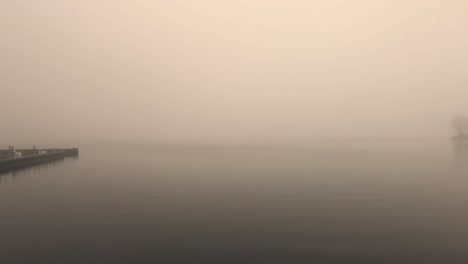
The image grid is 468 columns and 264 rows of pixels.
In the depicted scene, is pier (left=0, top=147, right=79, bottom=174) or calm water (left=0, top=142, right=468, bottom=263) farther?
pier (left=0, top=147, right=79, bottom=174)

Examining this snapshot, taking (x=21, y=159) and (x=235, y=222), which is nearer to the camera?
(x=235, y=222)

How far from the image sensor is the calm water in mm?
Result: 22281

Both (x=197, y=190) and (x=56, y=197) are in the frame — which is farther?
(x=197, y=190)

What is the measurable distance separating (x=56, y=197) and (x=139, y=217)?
1652 cm

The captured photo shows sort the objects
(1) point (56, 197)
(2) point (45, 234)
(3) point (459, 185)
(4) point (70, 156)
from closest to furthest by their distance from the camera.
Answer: (2) point (45, 234) → (1) point (56, 197) → (3) point (459, 185) → (4) point (70, 156)

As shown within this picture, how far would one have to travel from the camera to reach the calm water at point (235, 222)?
22.3 metres

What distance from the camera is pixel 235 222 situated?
29844 millimetres

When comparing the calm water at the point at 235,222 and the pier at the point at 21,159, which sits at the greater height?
the pier at the point at 21,159

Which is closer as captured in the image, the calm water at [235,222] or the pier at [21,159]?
the calm water at [235,222]

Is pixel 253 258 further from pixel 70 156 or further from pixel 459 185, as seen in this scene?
pixel 70 156

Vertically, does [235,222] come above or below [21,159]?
below

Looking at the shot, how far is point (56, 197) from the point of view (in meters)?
41.7

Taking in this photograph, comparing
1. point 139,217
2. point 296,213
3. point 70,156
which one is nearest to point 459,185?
point 296,213

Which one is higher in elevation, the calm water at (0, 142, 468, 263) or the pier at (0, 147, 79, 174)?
the pier at (0, 147, 79, 174)
